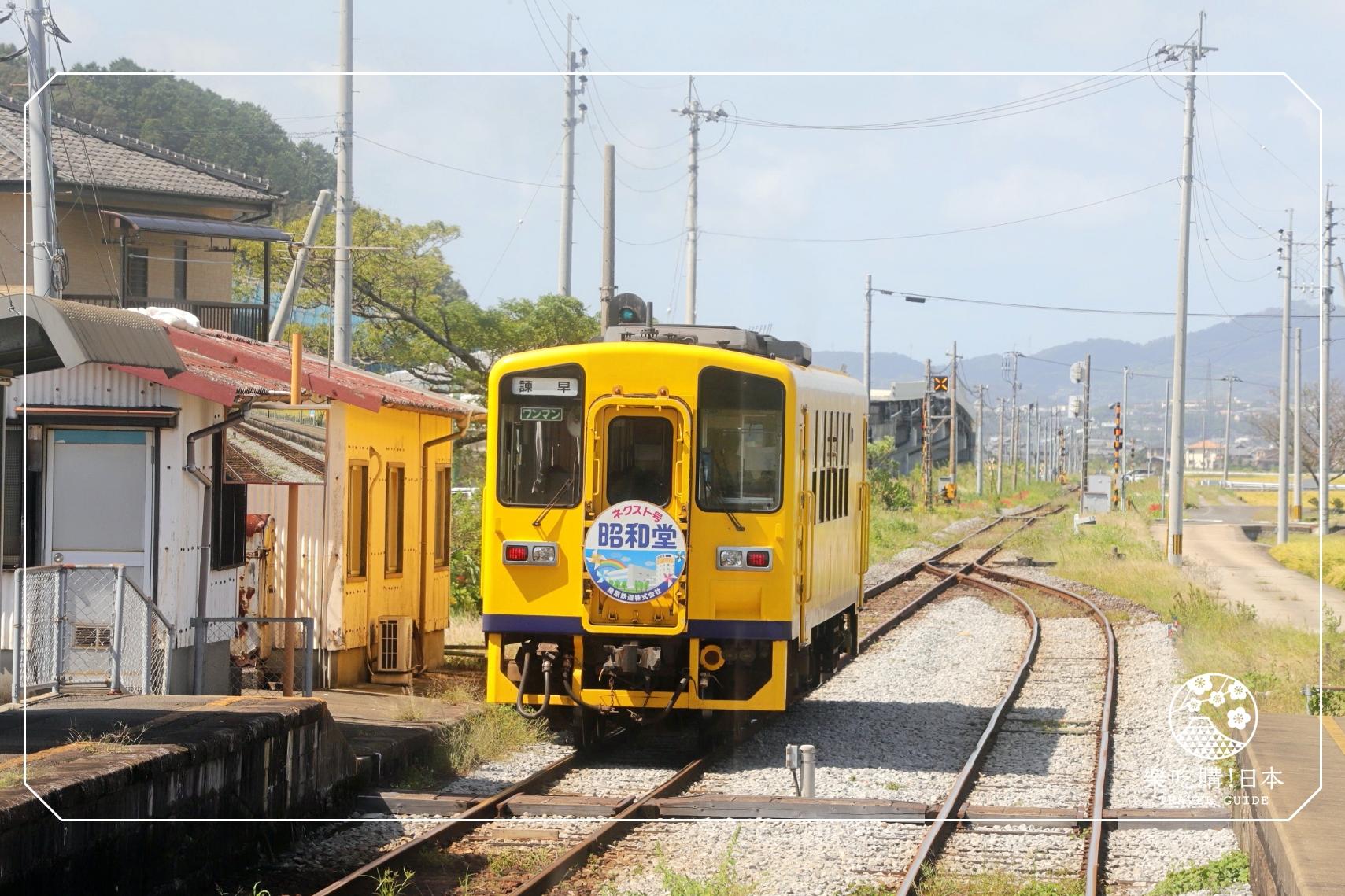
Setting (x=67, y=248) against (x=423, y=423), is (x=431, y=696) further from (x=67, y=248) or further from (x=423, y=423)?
Result: (x=67, y=248)

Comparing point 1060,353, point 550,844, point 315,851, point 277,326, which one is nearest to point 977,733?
point 1060,353

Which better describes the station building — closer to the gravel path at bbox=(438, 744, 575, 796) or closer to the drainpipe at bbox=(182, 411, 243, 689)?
the drainpipe at bbox=(182, 411, 243, 689)

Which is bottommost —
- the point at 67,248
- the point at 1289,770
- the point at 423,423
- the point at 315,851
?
the point at 315,851

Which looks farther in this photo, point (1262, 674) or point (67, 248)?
point (67, 248)

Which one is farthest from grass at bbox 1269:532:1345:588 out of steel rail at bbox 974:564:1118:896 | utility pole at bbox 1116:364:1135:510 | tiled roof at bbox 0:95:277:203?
tiled roof at bbox 0:95:277:203

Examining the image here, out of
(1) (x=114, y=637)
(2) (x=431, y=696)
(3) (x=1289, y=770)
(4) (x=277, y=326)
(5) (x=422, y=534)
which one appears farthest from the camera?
(5) (x=422, y=534)

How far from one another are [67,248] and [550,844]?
6.61 meters

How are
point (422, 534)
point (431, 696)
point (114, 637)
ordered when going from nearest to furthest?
point (114, 637)
point (431, 696)
point (422, 534)

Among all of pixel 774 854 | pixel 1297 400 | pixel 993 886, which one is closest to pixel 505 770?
pixel 774 854

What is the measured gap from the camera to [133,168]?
10.5 meters

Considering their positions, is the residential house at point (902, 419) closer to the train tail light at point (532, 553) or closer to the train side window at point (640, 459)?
the train side window at point (640, 459)

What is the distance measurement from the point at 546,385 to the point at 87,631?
11.2 ft

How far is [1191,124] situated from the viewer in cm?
869

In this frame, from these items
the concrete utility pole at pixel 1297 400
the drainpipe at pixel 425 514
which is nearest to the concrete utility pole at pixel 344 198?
the drainpipe at pixel 425 514
